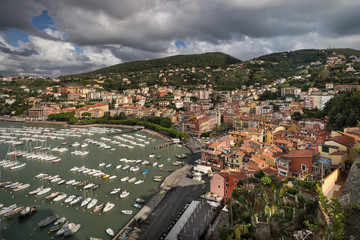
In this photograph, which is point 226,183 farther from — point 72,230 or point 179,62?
point 179,62

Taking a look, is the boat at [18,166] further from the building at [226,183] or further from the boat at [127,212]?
the building at [226,183]

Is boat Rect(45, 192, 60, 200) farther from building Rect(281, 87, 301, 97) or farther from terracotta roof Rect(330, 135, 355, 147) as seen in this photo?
building Rect(281, 87, 301, 97)

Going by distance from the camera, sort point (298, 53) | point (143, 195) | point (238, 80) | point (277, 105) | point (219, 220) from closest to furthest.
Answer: point (219, 220) → point (143, 195) → point (277, 105) → point (238, 80) → point (298, 53)

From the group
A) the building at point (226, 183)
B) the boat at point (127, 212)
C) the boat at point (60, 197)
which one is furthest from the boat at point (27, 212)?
the building at point (226, 183)

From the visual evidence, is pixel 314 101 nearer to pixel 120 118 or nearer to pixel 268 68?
pixel 120 118

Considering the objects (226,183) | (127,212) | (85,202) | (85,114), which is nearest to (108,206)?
(127,212)

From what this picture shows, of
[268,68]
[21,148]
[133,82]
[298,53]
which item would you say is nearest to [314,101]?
[21,148]
